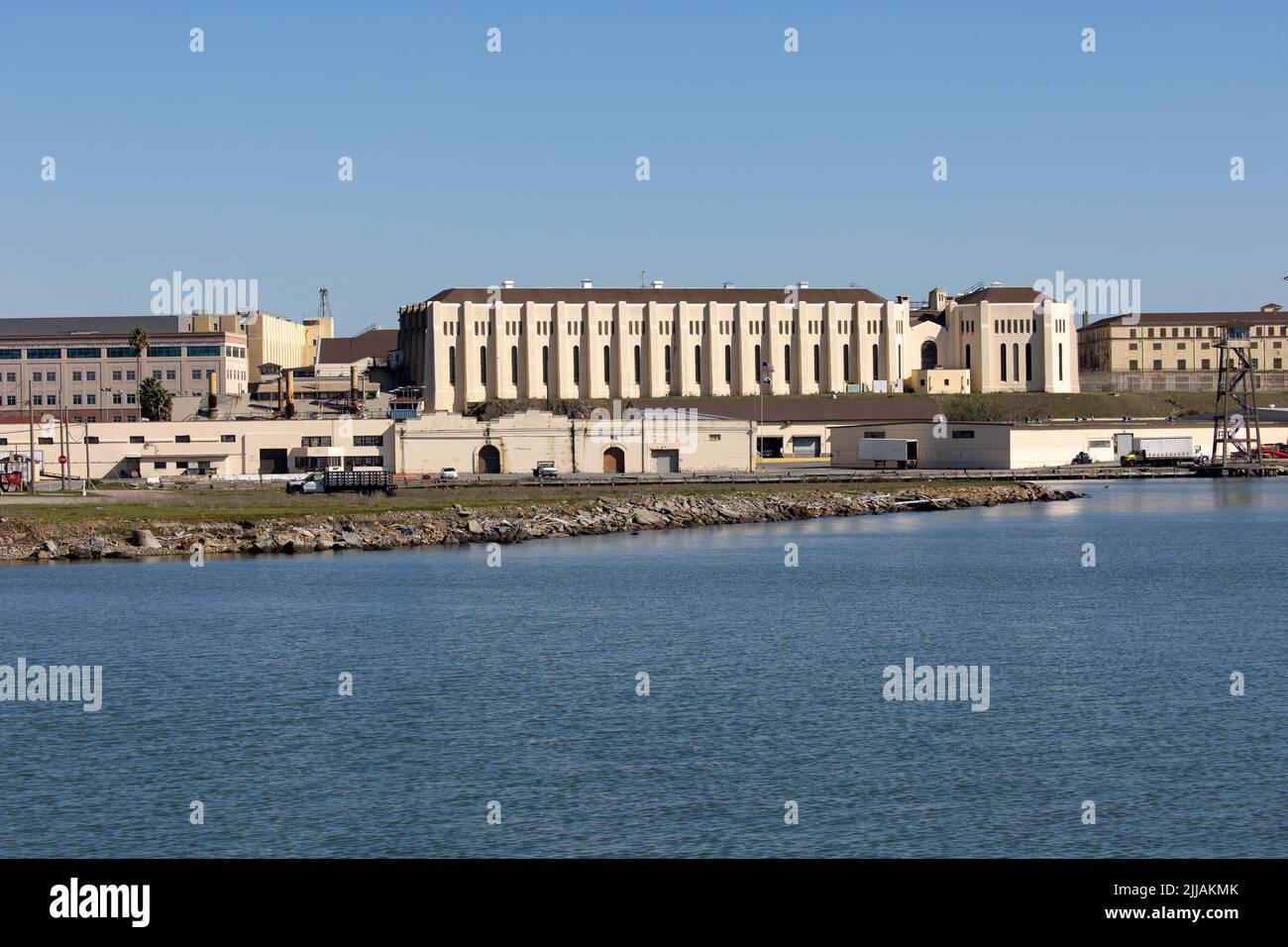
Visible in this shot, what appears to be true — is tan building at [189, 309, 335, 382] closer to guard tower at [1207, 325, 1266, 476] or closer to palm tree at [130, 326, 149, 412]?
palm tree at [130, 326, 149, 412]

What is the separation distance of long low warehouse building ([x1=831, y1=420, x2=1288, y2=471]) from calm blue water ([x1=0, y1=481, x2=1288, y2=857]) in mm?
52107

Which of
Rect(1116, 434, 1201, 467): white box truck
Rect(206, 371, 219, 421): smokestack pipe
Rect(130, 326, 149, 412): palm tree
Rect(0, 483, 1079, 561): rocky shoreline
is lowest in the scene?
Rect(0, 483, 1079, 561): rocky shoreline

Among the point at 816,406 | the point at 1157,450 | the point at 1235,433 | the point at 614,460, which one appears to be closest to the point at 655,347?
the point at 816,406

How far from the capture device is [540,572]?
5312 centimetres

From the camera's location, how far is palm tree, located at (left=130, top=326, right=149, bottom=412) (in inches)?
4826

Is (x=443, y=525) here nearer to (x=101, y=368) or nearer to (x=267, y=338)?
(x=101, y=368)

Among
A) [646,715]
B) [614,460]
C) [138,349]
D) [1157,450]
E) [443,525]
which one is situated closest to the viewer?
[646,715]

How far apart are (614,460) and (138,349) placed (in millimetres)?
49968

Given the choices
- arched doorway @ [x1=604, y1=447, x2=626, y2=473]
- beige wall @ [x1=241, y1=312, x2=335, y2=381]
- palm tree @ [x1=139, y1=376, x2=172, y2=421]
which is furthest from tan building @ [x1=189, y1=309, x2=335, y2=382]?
arched doorway @ [x1=604, y1=447, x2=626, y2=473]

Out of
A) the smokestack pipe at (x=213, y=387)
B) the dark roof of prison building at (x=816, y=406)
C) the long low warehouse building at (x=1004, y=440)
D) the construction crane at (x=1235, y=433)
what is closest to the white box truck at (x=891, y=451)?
the long low warehouse building at (x=1004, y=440)

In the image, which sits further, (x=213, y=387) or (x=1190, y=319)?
(x=1190, y=319)

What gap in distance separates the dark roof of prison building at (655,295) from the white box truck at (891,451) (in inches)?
1567

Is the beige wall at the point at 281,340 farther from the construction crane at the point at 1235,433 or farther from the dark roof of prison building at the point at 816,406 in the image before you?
the construction crane at the point at 1235,433

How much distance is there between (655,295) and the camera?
14750 centimetres
